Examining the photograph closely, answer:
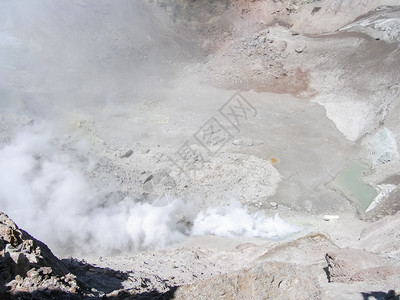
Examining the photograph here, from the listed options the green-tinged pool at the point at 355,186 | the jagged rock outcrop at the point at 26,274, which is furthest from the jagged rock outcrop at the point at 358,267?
the green-tinged pool at the point at 355,186

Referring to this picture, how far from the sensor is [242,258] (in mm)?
9453

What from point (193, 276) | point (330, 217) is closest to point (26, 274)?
point (193, 276)

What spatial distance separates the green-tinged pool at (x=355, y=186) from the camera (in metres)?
13.5

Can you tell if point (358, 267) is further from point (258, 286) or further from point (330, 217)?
point (330, 217)

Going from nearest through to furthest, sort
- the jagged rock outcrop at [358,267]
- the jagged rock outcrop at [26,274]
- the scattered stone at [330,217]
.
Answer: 1. the jagged rock outcrop at [26,274]
2. the jagged rock outcrop at [358,267]
3. the scattered stone at [330,217]

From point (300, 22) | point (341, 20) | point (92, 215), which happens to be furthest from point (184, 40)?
point (92, 215)

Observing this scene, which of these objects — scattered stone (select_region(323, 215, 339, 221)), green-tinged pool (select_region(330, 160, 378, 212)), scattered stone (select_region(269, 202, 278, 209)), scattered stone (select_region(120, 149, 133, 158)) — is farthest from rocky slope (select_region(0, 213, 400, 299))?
scattered stone (select_region(120, 149, 133, 158))

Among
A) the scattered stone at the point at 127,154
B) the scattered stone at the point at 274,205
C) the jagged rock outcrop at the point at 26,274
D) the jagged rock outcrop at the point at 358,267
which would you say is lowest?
the jagged rock outcrop at the point at 358,267

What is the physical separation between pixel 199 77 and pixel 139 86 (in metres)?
3.57

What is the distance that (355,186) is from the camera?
46.5ft

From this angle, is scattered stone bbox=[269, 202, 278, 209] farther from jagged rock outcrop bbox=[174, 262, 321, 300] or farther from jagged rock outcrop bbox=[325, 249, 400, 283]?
Answer: jagged rock outcrop bbox=[174, 262, 321, 300]

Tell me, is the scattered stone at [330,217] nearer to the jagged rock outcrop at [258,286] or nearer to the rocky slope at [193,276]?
the rocky slope at [193,276]

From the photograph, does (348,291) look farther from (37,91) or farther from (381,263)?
(37,91)

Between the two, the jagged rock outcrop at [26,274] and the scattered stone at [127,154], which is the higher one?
the scattered stone at [127,154]
